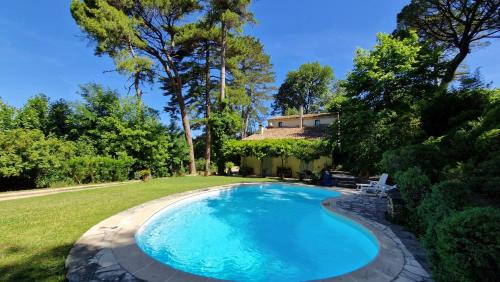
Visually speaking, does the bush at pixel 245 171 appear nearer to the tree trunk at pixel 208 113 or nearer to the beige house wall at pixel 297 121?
the tree trunk at pixel 208 113

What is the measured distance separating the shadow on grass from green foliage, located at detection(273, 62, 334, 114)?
36536 mm

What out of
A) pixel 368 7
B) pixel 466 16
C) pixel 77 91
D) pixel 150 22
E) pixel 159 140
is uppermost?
pixel 150 22

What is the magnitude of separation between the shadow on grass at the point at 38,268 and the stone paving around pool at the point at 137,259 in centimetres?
14

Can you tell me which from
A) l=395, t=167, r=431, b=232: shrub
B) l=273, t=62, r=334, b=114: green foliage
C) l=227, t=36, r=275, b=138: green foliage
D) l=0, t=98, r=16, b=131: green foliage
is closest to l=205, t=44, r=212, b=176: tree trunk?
l=227, t=36, r=275, b=138: green foliage

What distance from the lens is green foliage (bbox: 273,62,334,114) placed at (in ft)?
121

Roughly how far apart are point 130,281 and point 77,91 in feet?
63.8

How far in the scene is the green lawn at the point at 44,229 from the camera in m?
3.48

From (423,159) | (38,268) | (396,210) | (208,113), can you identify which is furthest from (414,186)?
(208,113)

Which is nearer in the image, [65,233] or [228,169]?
[65,233]

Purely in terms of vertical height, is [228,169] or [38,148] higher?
[38,148]

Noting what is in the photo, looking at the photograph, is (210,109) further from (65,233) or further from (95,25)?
(65,233)

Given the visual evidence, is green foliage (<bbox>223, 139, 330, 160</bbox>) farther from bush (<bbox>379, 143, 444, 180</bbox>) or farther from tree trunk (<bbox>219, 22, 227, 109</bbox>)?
bush (<bbox>379, 143, 444, 180</bbox>)

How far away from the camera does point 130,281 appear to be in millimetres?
3176

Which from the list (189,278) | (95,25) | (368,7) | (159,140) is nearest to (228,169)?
(159,140)
